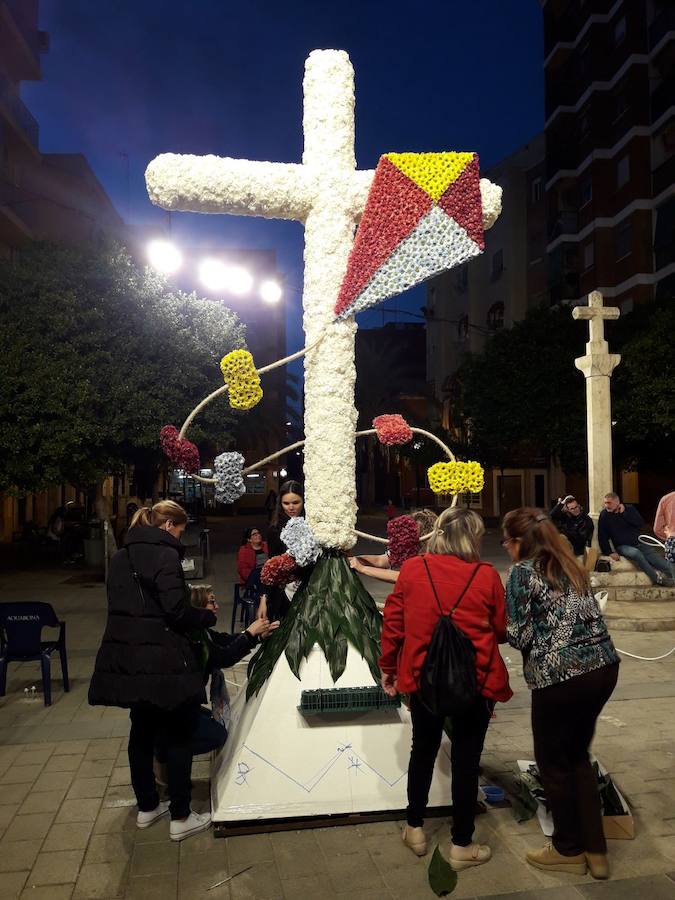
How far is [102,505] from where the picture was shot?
54.4 ft

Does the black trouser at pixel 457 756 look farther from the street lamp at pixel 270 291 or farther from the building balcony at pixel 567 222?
the building balcony at pixel 567 222

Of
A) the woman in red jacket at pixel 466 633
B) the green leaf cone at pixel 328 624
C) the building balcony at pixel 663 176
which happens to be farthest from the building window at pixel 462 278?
the woman in red jacket at pixel 466 633

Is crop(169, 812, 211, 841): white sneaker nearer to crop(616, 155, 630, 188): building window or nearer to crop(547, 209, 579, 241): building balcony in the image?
crop(616, 155, 630, 188): building window

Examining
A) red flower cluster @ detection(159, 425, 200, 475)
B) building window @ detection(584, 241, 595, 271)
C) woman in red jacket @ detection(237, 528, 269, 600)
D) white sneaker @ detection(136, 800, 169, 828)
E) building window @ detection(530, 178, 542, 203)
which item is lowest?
white sneaker @ detection(136, 800, 169, 828)

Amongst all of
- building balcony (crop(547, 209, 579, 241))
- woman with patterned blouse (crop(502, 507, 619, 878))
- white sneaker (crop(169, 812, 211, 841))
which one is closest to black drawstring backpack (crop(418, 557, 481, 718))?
woman with patterned blouse (crop(502, 507, 619, 878))

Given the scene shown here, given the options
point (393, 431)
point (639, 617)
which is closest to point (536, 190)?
point (639, 617)

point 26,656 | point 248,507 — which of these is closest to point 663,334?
point 26,656

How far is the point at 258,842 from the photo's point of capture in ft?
11.5

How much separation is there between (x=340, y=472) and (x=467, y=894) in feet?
6.59

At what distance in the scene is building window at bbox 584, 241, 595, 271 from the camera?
3034 cm

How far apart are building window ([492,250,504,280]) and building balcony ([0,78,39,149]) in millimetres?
21811

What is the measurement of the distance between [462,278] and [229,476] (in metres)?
38.9

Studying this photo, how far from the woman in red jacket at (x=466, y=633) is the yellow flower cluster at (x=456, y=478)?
44 cm

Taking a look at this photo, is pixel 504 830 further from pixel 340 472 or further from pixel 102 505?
pixel 102 505
